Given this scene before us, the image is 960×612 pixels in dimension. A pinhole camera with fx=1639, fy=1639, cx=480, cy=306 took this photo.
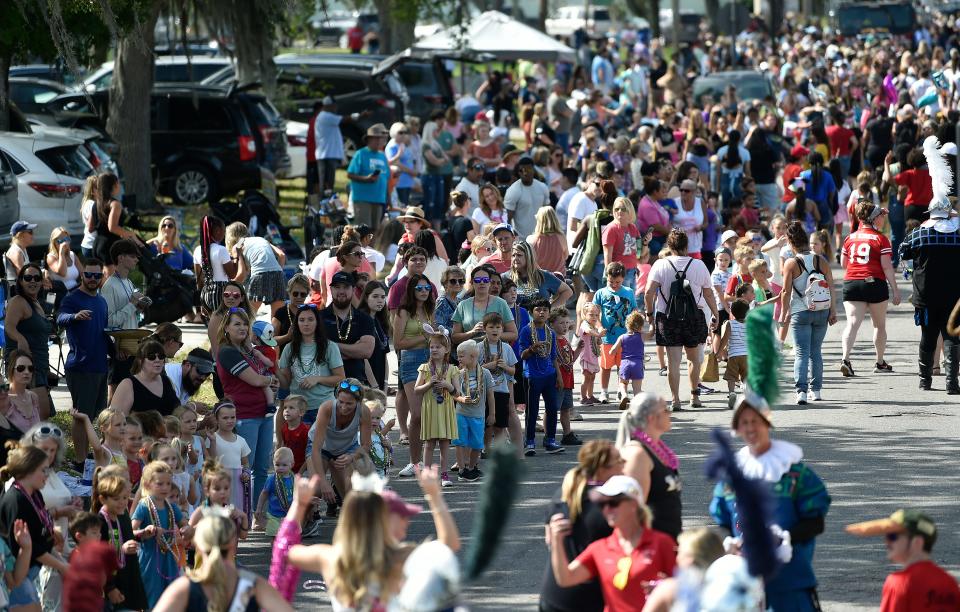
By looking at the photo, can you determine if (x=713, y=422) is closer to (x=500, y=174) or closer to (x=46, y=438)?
(x=46, y=438)

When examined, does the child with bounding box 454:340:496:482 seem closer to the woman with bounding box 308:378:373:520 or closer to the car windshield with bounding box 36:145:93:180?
the woman with bounding box 308:378:373:520

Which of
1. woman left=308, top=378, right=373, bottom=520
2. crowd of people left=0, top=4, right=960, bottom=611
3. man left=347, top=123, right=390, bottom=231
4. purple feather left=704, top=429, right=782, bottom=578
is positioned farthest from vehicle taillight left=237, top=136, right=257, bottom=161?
purple feather left=704, top=429, right=782, bottom=578

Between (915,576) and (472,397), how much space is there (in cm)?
541

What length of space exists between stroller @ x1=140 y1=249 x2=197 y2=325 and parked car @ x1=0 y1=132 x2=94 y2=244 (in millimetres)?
3513

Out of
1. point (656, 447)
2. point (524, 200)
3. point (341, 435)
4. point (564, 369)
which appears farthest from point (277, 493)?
point (524, 200)

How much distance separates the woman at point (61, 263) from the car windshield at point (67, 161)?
16.7 ft

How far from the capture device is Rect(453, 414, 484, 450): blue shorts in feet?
38.0

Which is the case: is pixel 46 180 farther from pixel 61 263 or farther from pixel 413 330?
pixel 413 330

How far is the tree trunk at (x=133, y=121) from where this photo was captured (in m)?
23.6

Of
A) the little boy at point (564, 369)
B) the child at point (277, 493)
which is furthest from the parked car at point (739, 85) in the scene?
the child at point (277, 493)

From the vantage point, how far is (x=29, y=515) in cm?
785

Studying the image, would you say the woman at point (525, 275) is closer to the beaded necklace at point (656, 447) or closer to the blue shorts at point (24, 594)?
the beaded necklace at point (656, 447)

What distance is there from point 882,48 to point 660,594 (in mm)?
40835

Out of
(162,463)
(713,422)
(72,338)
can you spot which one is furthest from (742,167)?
(162,463)
